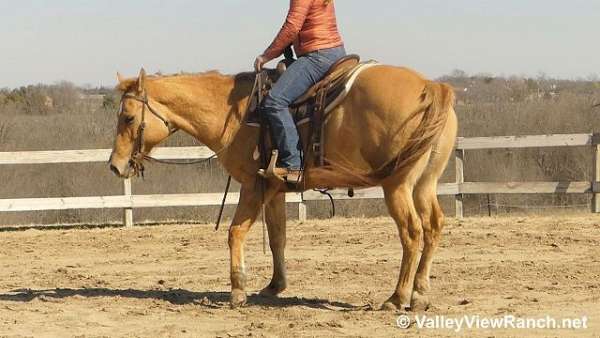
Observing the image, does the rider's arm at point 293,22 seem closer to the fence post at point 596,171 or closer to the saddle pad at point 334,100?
the saddle pad at point 334,100

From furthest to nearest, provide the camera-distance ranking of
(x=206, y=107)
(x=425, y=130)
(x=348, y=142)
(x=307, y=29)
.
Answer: (x=206, y=107)
(x=307, y=29)
(x=348, y=142)
(x=425, y=130)

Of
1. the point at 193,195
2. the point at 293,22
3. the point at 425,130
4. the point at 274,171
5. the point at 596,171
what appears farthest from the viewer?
the point at 193,195

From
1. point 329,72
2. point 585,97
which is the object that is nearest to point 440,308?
point 329,72

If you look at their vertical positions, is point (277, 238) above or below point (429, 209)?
below

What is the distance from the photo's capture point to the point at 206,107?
8.32 m

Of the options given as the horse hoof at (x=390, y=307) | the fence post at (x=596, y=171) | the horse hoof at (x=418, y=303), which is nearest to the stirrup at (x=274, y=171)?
the horse hoof at (x=390, y=307)

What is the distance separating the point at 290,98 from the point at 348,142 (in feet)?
2.11

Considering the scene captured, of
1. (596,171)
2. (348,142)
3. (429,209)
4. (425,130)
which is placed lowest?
(596,171)

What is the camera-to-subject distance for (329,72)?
8.09m

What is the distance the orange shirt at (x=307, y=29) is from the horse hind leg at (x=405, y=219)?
1.40 meters

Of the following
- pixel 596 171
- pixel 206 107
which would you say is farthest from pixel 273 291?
pixel 596 171

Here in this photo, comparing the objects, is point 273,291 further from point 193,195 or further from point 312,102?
point 193,195

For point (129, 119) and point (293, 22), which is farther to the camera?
point (129, 119)

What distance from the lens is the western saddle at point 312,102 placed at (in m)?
7.85
